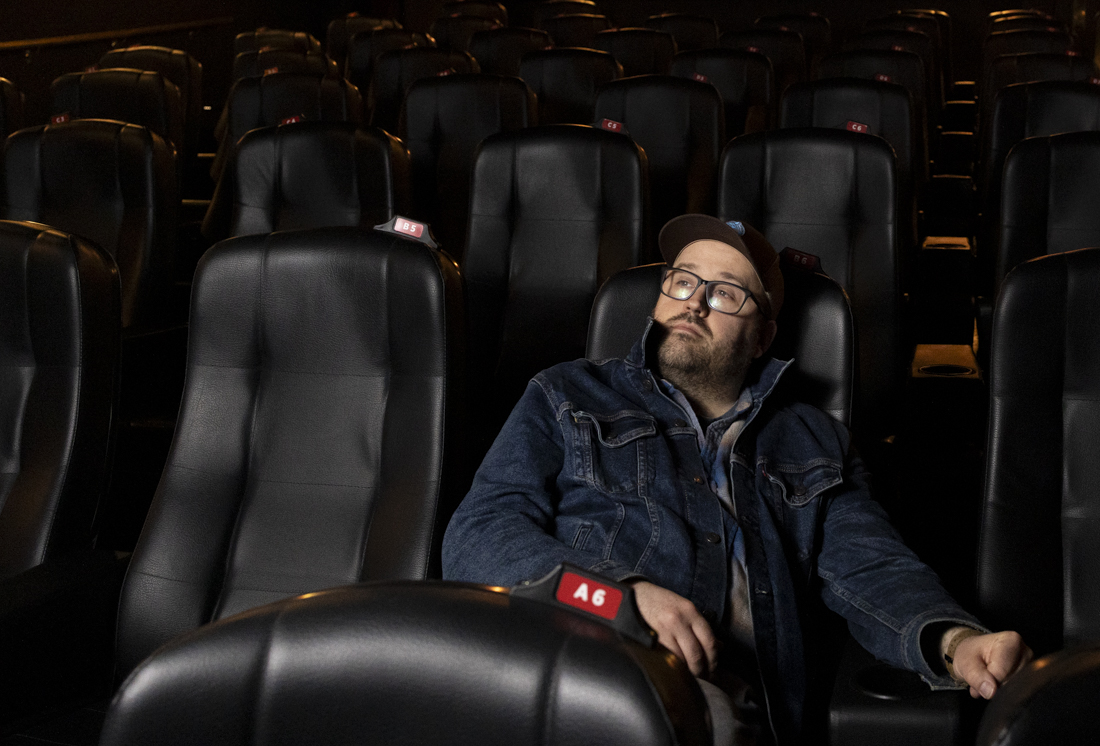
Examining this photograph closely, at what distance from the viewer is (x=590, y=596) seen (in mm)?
679

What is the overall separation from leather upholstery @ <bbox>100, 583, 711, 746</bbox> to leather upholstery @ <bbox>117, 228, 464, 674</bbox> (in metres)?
0.80

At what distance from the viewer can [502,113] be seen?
139 inches

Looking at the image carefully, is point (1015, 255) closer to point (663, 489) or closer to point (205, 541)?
point (663, 489)

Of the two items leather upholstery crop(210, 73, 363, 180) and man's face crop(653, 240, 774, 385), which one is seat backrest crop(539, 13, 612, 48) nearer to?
leather upholstery crop(210, 73, 363, 180)

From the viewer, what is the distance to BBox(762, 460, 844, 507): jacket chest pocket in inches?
57.4

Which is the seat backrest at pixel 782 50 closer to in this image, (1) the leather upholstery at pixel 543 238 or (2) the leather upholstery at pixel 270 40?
(2) the leather upholstery at pixel 270 40

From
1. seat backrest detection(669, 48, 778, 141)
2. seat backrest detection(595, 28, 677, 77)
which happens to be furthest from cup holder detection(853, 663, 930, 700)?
seat backrest detection(595, 28, 677, 77)

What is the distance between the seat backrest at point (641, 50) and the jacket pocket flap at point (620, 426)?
4.15 metres

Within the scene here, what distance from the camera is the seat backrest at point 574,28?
254 inches

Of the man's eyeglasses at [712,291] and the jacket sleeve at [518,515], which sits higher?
the man's eyeglasses at [712,291]

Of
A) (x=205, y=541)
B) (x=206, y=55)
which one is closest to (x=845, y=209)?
(x=205, y=541)

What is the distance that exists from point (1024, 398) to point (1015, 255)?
96 centimetres

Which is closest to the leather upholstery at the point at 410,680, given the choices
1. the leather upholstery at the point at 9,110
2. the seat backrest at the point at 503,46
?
the leather upholstery at the point at 9,110

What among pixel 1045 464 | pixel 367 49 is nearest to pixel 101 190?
pixel 1045 464
